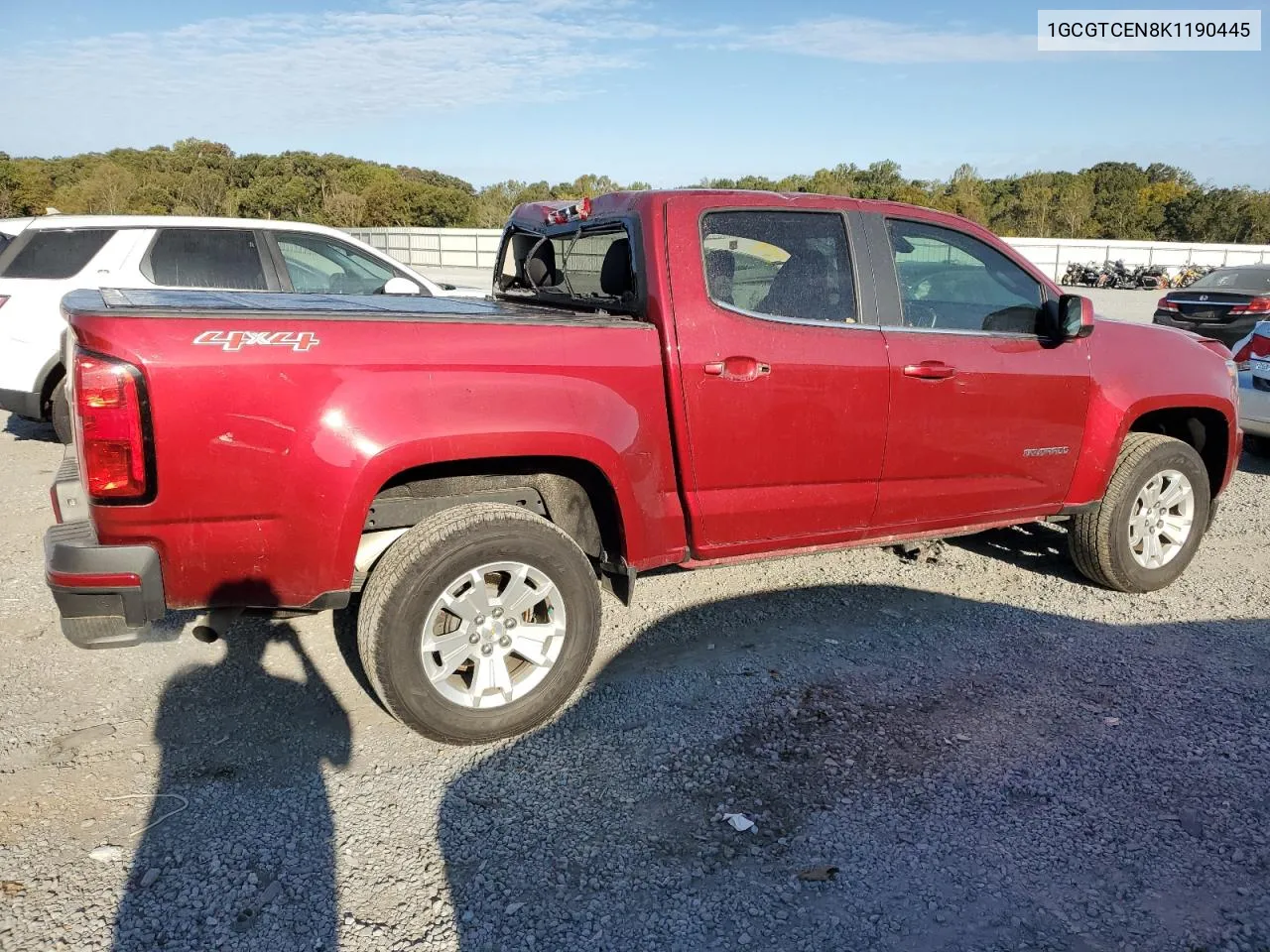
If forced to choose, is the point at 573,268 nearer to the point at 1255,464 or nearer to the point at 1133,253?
the point at 1255,464

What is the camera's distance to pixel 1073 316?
4.32 metres

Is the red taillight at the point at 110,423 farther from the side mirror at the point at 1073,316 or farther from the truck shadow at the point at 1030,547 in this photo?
the truck shadow at the point at 1030,547

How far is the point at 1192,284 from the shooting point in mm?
14445

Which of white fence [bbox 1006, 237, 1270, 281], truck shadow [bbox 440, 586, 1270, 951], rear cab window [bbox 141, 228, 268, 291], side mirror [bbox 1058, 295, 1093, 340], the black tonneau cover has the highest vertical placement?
white fence [bbox 1006, 237, 1270, 281]

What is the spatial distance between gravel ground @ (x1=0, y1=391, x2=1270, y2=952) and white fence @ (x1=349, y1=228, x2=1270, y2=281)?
1219 inches

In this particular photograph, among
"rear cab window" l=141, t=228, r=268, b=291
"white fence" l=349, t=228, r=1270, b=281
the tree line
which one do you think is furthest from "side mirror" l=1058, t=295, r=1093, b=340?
the tree line

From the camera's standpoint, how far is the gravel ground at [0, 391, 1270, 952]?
8.30 ft

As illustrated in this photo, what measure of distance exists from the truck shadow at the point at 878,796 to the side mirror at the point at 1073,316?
143cm

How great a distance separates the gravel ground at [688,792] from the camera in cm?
253

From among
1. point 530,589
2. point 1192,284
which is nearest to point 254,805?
point 530,589

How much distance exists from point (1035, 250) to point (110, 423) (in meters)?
44.4

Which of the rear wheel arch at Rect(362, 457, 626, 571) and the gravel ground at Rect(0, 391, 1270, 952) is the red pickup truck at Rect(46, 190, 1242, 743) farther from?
the gravel ground at Rect(0, 391, 1270, 952)

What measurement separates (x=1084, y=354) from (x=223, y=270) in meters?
6.35

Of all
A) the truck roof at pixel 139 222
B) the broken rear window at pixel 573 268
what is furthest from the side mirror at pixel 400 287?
the broken rear window at pixel 573 268
